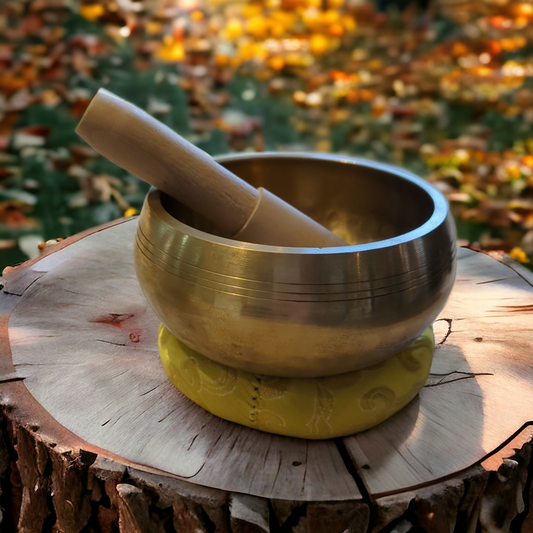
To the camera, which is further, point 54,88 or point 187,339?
point 54,88

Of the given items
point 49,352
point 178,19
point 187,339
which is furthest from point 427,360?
point 178,19

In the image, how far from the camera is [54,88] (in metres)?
2.68

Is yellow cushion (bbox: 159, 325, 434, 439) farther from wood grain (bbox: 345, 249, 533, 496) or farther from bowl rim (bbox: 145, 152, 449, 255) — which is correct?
bowl rim (bbox: 145, 152, 449, 255)

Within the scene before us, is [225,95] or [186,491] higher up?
[186,491]

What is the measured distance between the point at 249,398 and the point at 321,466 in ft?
0.47

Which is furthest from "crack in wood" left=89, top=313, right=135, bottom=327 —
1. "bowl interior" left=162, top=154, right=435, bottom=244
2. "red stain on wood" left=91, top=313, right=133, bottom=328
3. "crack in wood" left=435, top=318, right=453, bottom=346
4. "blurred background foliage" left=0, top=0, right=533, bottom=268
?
"blurred background foliage" left=0, top=0, right=533, bottom=268

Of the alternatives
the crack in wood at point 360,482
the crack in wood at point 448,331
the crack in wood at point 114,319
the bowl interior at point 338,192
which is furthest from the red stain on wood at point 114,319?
the crack in wood at point 448,331

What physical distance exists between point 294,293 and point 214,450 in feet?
0.89

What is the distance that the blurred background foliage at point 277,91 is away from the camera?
2.42m

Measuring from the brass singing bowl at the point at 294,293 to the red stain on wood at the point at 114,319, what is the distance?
253 millimetres

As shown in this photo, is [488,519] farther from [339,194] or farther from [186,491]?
[339,194]

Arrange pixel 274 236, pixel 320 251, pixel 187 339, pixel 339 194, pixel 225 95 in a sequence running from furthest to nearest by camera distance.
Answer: pixel 225 95 → pixel 339 194 → pixel 274 236 → pixel 187 339 → pixel 320 251

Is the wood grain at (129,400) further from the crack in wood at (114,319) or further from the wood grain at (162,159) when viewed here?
the wood grain at (162,159)

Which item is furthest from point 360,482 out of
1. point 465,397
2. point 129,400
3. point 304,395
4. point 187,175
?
point 187,175
